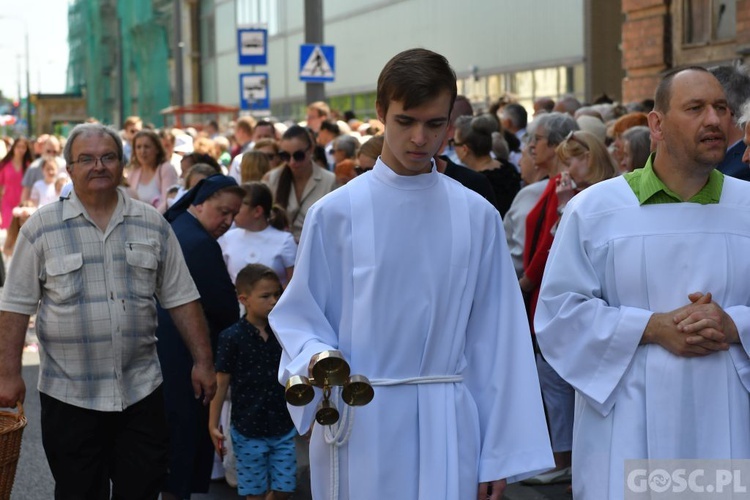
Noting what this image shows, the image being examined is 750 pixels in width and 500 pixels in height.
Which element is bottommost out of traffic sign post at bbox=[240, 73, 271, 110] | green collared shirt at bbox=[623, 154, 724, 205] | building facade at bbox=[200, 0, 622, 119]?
green collared shirt at bbox=[623, 154, 724, 205]

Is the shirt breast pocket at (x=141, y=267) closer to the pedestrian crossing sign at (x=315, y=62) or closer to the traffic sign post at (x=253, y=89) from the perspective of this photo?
the pedestrian crossing sign at (x=315, y=62)

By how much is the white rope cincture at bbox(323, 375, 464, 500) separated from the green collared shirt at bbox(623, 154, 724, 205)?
34.7 inches

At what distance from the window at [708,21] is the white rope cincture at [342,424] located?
1145cm

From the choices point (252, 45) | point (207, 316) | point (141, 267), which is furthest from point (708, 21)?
point (141, 267)

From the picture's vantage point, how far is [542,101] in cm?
1402

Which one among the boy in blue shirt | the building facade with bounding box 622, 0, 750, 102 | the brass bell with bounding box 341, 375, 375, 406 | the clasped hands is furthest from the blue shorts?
the building facade with bounding box 622, 0, 750, 102

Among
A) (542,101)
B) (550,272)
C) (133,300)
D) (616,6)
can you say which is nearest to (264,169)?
(542,101)

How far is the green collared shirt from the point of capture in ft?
13.9

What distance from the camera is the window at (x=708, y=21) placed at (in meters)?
14.8

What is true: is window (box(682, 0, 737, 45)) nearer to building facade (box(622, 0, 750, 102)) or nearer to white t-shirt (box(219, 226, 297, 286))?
building facade (box(622, 0, 750, 102))

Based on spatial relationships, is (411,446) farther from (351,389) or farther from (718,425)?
(718,425)

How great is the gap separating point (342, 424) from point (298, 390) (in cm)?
36

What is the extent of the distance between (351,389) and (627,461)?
1.05 metres

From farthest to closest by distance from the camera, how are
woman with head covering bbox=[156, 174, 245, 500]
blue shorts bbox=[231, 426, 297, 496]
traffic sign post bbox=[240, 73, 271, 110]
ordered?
traffic sign post bbox=[240, 73, 271, 110]
woman with head covering bbox=[156, 174, 245, 500]
blue shorts bbox=[231, 426, 297, 496]
